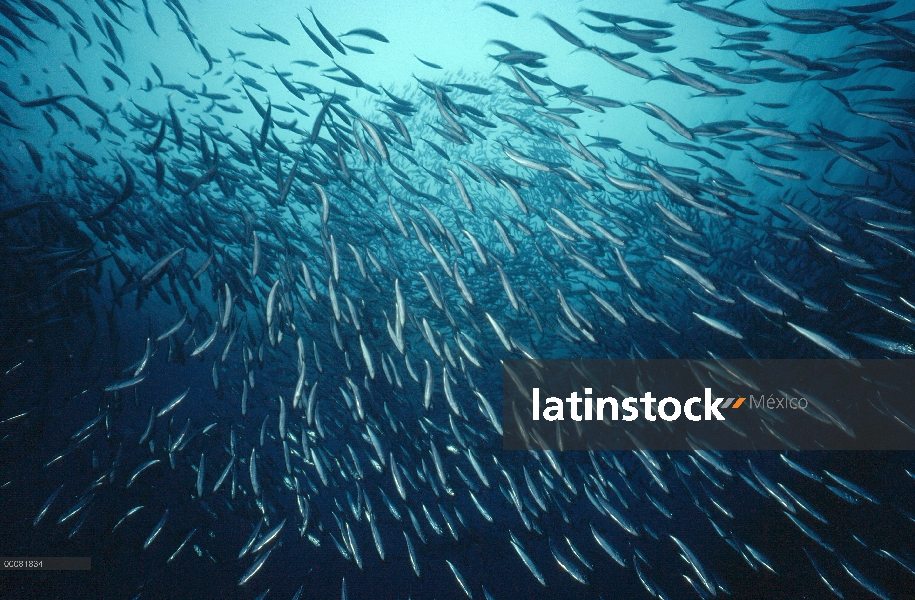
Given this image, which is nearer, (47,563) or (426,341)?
(47,563)

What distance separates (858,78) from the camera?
19.6m

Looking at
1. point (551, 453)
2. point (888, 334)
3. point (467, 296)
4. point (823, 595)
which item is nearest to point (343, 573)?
point (551, 453)

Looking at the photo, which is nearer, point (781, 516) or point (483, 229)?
point (781, 516)

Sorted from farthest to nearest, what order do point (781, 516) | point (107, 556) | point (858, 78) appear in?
1. point (858, 78)
2. point (781, 516)
3. point (107, 556)

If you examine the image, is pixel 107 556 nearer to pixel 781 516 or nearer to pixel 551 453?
pixel 551 453

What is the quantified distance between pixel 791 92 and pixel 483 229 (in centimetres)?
2127

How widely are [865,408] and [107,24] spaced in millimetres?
15890

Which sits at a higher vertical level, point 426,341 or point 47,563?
point 426,341

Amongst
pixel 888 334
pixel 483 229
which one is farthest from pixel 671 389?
pixel 483 229

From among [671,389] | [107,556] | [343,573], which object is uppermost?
[671,389]

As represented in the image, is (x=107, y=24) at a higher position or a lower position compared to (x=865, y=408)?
higher

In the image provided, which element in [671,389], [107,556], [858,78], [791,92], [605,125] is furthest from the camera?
[605,125]

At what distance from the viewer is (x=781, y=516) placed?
8.22 meters

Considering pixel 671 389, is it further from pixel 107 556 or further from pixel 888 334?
pixel 107 556
